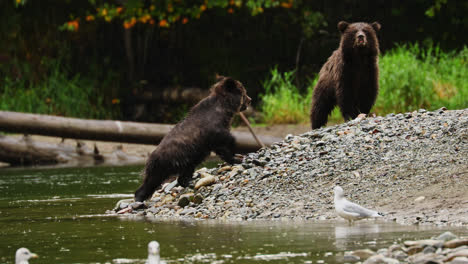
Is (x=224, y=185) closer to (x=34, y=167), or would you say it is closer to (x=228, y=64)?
(x=34, y=167)

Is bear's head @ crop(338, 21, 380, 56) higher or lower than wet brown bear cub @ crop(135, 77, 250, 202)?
higher

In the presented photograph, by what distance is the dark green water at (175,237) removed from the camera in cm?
501

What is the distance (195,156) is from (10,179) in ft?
16.7

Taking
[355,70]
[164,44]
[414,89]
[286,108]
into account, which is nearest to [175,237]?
[355,70]

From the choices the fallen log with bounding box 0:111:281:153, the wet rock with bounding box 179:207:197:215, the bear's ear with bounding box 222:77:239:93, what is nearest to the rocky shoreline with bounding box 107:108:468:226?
the wet rock with bounding box 179:207:197:215

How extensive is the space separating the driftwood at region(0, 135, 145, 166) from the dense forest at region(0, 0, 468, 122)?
2688 mm

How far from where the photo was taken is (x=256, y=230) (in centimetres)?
609

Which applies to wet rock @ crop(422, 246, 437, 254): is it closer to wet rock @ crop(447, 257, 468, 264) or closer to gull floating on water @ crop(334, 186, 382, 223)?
wet rock @ crop(447, 257, 468, 264)

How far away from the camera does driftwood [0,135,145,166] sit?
14703 mm

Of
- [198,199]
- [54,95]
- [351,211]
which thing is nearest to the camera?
[351,211]

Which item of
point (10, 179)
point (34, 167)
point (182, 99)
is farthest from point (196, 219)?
point (182, 99)

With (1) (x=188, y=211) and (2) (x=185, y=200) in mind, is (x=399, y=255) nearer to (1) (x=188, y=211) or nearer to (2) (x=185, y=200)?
(1) (x=188, y=211)

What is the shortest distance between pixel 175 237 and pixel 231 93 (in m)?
2.83

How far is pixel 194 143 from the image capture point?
7.89 m
